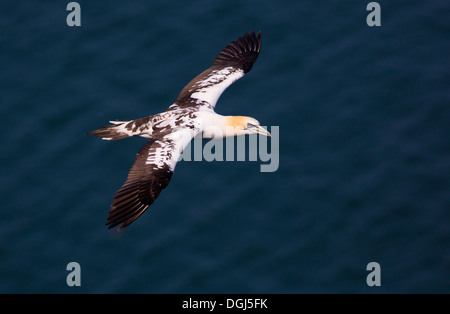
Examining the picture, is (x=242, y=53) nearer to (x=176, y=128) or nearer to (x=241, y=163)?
(x=241, y=163)

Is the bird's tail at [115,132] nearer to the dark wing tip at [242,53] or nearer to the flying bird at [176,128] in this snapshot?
the flying bird at [176,128]

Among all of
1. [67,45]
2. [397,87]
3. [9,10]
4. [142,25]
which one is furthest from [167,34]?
[397,87]

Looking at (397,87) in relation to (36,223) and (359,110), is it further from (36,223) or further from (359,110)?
(36,223)

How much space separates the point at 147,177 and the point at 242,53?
6.07 meters

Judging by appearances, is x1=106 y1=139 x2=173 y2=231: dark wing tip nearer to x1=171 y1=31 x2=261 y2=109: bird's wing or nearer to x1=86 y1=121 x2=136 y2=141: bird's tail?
x1=86 y1=121 x2=136 y2=141: bird's tail

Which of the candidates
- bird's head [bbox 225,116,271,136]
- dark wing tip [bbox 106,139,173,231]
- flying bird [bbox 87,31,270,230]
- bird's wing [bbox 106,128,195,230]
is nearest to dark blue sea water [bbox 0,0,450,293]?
flying bird [bbox 87,31,270,230]

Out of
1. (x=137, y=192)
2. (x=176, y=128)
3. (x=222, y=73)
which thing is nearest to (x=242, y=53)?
(x=222, y=73)

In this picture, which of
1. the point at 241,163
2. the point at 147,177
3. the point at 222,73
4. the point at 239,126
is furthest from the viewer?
the point at 241,163

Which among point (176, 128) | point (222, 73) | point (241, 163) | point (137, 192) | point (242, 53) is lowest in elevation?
point (137, 192)

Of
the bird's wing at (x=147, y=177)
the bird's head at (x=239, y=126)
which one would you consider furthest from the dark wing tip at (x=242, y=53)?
the bird's wing at (x=147, y=177)

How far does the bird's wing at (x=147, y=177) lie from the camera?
1939cm

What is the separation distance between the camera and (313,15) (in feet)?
90.9

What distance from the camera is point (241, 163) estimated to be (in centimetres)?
2417

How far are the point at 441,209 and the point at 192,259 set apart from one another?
6.72 metres
